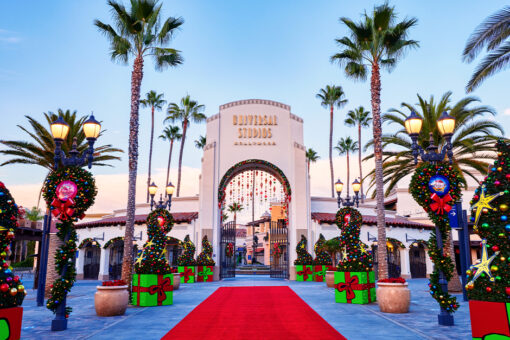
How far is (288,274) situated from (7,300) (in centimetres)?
2392

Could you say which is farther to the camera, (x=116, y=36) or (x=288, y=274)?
(x=288, y=274)

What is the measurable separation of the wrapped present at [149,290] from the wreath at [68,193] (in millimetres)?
4473

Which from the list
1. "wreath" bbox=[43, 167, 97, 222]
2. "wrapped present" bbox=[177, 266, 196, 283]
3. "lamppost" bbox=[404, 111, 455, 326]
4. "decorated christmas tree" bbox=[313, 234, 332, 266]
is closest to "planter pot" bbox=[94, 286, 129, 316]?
"wreath" bbox=[43, 167, 97, 222]

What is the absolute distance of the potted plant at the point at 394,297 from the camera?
1103 cm

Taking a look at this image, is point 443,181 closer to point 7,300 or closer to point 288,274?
point 7,300

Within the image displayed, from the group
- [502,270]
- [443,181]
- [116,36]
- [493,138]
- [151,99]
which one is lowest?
[502,270]

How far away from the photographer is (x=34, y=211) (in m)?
76.2

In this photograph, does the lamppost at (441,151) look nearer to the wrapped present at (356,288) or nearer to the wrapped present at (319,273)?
the wrapped present at (356,288)

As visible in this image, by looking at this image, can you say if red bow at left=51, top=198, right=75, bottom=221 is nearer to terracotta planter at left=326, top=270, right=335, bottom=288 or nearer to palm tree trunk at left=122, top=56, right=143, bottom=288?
palm tree trunk at left=122, top=56, right=143, bottom=288

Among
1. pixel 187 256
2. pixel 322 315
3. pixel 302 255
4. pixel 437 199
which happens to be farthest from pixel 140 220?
pixel 437 199

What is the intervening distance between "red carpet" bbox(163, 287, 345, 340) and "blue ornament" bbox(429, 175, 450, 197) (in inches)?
177

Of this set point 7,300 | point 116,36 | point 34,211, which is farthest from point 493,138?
point 34,211

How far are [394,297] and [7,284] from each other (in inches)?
397

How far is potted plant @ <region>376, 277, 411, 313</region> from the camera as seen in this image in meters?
11.0
